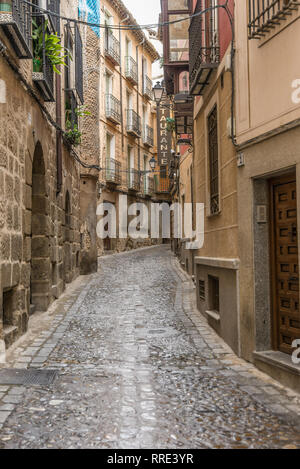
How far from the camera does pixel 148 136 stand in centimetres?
2986

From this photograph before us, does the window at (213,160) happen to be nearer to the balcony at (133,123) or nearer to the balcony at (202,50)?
the balcony at (202,50)

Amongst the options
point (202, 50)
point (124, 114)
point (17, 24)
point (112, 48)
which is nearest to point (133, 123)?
point (124, 114)

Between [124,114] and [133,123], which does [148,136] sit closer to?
[133,123]

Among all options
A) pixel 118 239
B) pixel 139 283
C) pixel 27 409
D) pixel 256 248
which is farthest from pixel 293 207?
pixel 118 239

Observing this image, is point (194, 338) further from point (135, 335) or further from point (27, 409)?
point (27, 409)

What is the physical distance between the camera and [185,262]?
14680 millimetres

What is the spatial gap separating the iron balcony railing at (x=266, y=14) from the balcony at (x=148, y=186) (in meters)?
23.5

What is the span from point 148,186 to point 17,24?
24275 mm

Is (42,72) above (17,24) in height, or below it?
above

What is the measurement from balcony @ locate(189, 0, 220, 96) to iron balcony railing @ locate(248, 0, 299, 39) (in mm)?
1802

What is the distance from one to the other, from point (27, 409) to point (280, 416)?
6.83 feet

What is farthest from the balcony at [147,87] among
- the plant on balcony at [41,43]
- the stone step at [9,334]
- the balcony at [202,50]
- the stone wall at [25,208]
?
the stone step at [9,334]

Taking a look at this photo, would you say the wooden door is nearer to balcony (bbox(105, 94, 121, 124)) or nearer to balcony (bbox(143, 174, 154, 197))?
balcony (bbox(105, 94, 121, 124))

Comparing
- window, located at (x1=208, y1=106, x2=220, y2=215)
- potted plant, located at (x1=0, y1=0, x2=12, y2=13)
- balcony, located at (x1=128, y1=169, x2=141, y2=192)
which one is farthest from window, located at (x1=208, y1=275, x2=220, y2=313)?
balcony, located at (x1=128, y1=169, x2=141, y2=192)
